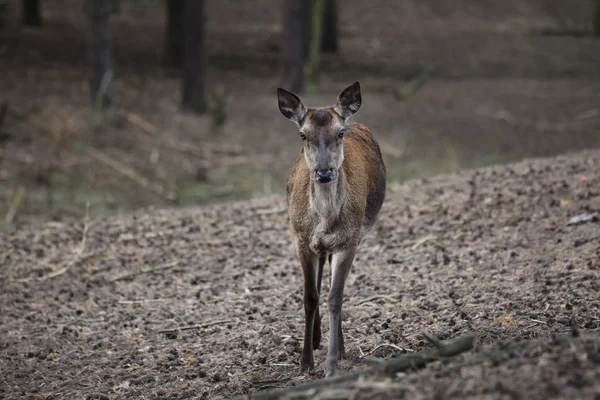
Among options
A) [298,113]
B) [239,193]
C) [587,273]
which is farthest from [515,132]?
[298,113]

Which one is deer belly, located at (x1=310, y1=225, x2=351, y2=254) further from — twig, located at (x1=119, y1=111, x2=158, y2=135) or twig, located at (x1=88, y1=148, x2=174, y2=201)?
twig, located at (x1=119, y1=111, x2=158, y2=135)

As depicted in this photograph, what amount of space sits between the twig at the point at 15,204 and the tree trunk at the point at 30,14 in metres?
15.1

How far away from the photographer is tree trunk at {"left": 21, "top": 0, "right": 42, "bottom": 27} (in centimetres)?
2834

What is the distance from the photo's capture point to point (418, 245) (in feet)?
29.6

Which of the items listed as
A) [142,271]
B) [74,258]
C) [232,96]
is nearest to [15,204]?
[74,258]

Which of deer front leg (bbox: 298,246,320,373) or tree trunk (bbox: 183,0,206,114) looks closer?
deer front leg (bbox: 298,246,320,373)

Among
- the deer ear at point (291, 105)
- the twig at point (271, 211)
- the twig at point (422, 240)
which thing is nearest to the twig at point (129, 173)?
the twig at point (271, 211)

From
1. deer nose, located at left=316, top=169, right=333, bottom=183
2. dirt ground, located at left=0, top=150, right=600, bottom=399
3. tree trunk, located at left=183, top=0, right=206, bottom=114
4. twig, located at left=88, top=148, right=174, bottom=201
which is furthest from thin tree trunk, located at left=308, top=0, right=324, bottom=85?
deer nose, located at left=316, top=169, right=333, bottom=183

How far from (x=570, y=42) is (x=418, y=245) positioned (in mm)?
23670

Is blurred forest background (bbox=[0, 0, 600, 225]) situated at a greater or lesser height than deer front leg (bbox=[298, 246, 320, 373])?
greater

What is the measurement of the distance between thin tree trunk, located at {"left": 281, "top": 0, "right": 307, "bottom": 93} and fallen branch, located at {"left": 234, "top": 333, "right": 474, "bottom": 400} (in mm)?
16884

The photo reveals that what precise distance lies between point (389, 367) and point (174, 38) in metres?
20.1

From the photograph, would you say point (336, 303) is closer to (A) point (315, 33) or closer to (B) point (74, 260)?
(B) point (74, 260)

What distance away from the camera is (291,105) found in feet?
21.7
